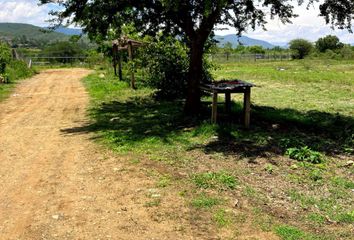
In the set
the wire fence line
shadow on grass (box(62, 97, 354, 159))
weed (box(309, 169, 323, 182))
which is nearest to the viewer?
weed (box(309, 169, 323, 182))

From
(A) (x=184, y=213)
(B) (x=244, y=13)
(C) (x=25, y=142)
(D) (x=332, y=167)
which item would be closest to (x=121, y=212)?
(A) (x=184, y=213)

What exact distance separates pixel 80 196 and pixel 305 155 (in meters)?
4.11

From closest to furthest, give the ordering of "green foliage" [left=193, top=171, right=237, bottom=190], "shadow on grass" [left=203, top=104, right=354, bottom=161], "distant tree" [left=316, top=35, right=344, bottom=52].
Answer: "green foliage" [left=193, top=171, right=237, bottom=190] → "shadow on grass" [left=203, top=104, right=354, bottom=161] → "distant tree" [left=316, top=35, right=344, bottom=52]

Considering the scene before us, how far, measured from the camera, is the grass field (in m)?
5.40

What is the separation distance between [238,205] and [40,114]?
9701 millimetres

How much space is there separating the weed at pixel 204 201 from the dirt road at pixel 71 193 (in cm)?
25

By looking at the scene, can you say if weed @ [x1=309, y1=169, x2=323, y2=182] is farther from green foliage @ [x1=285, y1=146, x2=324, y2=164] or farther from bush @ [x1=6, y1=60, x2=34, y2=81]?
bush @ [x1=6, y1=60, x2=34, y2=81]

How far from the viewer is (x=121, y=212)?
18.5 feet

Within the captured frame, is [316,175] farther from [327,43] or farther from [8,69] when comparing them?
[327,43]

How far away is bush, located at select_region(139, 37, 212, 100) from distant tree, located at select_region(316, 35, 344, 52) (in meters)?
67.0

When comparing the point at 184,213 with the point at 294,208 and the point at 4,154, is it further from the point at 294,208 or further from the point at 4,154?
the point at 4,154

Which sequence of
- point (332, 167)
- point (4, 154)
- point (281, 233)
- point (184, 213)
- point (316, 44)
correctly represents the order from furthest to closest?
point (316, 44), point (4, 154), point (332, 167), point (184, 213), point (281, 233)

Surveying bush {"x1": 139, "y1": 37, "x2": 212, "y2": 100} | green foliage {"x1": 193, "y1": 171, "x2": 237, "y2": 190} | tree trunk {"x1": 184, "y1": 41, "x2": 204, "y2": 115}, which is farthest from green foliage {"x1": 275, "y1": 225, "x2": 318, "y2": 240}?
bush {"x1": 139, "y1": 37, "x2": 212, "y2": 100}

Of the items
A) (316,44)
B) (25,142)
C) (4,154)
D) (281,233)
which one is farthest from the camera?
(316,44)
